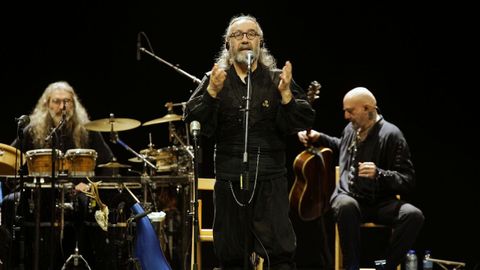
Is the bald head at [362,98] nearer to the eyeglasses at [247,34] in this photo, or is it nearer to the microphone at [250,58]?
the eyeglasses at [247,34]

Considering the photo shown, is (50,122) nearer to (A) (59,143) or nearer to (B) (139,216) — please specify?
(A) (59,143)

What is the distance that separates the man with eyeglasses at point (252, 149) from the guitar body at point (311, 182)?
204 cm

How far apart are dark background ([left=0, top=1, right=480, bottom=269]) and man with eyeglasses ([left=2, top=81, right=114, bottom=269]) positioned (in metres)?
0.67

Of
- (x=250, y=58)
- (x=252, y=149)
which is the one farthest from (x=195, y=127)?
(x=250, y=58)

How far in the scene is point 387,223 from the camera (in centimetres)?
525

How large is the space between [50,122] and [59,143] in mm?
434

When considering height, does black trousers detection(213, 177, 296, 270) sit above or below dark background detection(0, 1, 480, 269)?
below

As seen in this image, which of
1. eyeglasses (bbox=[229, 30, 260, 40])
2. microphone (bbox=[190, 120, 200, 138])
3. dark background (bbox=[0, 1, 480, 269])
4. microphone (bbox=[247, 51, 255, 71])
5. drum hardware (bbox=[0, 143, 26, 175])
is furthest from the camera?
dark background (bbox=[0, 1, 480, 269])

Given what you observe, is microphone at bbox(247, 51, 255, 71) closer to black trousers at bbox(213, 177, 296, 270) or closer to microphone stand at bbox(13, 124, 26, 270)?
black trousers at bbox(213, 177, 296, 270)

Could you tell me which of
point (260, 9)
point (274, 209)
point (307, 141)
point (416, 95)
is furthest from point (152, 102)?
point (274, 209)

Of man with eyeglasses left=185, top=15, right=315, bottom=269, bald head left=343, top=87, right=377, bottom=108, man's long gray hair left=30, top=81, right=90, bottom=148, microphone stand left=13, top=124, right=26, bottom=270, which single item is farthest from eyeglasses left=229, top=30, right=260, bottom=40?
man's long gray hair left=30, top=81, right=90, bottom=148

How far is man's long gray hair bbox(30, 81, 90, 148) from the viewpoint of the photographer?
5984 millimetres

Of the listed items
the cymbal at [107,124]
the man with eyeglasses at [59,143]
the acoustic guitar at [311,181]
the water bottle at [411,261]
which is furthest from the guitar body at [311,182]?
the man with eyeglasses at [59,143]

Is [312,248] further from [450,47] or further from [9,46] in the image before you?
[9,46]
